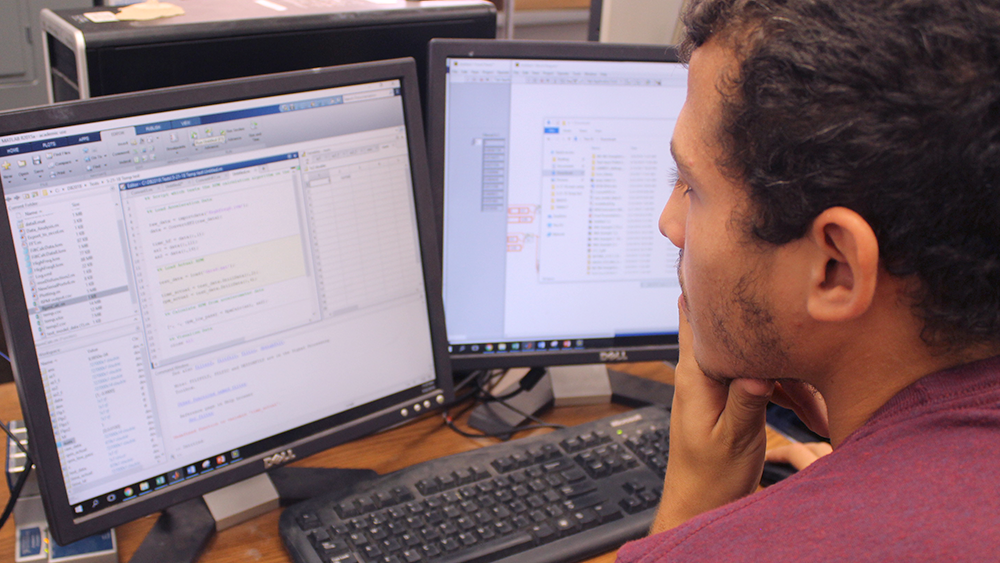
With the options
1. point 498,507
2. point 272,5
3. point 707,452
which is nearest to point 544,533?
point 498,507

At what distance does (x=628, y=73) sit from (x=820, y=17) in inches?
20.1

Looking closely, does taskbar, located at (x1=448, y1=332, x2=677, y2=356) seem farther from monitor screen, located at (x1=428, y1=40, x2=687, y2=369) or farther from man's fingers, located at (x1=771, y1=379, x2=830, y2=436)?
man's fingers, located at (x1=771, y1=379, x2=830, y2=436)

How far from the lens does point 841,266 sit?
2.07ft

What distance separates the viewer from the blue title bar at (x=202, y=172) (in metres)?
0.81

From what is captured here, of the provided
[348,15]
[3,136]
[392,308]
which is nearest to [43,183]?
[3,136]

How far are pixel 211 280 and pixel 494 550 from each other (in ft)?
1.36

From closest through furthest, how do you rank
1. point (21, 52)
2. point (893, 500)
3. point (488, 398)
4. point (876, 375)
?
point (893, 500), point (876, 375), point (488, 398), point (21, 52)

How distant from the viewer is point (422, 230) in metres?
1.01

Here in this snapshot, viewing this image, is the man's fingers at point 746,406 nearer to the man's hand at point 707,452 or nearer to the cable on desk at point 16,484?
the man's hand at point 707,452

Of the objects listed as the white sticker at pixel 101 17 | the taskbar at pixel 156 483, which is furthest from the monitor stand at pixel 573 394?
the white sticker at pixel 101 17

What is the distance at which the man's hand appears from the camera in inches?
34.5

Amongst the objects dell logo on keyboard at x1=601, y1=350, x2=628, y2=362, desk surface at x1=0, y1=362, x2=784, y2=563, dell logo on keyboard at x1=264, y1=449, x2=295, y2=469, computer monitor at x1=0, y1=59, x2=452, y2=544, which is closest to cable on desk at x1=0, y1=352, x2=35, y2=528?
desk surface at x1=0, y1=362, x2=784, y2=563

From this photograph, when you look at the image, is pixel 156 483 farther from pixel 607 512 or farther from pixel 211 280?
pixel 607 512

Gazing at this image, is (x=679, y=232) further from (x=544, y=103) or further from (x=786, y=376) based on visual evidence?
(x=544, y=103)
